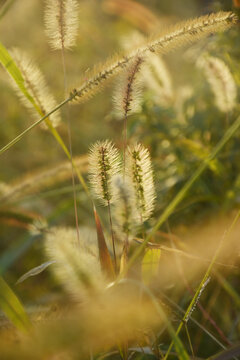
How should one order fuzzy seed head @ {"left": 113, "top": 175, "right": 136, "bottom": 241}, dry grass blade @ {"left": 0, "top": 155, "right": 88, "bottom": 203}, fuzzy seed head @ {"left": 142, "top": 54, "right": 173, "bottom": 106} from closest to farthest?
fuzzy seed head @ {"left": 113, "top": 175, "right": 136, "bottom": 241} → dry grass blade @ {"left": 0, "top": 155, "right": 88, "bottom": 203} → fuzzy seed head @ {"left": 142, "top": 54, "right": 173, "bottom": 106}

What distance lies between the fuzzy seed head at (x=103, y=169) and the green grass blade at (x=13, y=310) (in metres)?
0.23

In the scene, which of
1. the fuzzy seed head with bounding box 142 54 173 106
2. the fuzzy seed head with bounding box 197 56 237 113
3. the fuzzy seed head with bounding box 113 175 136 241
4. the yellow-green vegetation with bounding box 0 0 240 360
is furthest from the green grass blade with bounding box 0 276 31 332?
the fuzzy seed head with bounding box 142 54 173 106

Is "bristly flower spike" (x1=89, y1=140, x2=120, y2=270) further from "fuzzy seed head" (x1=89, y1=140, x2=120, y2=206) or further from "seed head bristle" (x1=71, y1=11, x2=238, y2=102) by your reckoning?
"seed head bristle" (x1=71, y1=11, x2=238, y2=102)

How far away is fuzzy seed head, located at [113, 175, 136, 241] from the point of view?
1.98ft

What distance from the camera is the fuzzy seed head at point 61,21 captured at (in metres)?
0.78

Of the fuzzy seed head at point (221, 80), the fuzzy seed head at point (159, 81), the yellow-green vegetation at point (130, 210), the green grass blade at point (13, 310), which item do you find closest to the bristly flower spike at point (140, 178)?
the yellow-green vegetation at point (130, 210)

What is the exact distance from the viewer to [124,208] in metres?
0.63

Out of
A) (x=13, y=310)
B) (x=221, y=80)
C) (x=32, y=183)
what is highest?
(x=221, y=80)

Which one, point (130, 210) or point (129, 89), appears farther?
point (129, 89)

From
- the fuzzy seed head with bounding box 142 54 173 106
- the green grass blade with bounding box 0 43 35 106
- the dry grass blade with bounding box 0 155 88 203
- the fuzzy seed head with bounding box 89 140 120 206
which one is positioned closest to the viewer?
the fuzzy seed head with bounding box 89 140 120 206

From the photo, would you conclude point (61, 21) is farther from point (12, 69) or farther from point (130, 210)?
point (130, 210)

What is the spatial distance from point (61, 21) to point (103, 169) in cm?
32

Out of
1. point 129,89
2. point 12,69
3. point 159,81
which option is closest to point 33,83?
point 12,69

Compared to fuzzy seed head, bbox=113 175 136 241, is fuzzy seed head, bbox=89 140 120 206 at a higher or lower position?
higher
